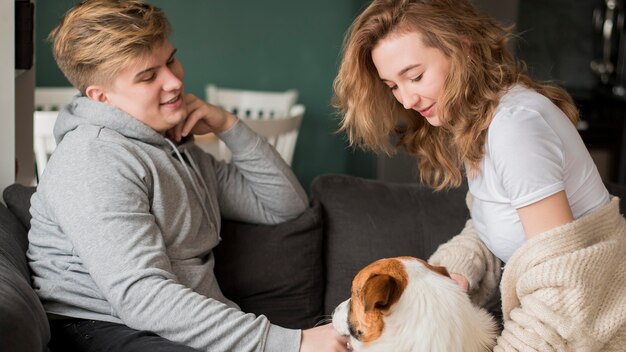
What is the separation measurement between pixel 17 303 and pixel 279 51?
3.52m

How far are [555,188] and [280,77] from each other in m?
3.40

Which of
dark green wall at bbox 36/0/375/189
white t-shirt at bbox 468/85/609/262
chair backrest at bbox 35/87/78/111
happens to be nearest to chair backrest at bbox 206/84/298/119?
dark green wall at bbox 36/0/375/189

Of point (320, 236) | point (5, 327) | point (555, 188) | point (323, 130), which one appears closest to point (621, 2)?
point (323, 130)

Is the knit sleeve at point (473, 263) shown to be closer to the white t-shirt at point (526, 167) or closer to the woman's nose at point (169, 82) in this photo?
the white t-shirt at point (526, 167)

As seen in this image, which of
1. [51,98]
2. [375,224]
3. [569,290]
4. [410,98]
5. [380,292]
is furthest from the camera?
[51,98]

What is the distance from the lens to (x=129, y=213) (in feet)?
6.40

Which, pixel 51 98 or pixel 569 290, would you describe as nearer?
pixel 569 290

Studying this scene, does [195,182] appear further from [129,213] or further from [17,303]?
[17,303]

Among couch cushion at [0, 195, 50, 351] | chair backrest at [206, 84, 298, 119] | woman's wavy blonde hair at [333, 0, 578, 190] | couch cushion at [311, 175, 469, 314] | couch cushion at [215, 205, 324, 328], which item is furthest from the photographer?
chair backrest at [206, 84, 298, 119]

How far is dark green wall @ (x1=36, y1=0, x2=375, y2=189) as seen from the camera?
4.91 m

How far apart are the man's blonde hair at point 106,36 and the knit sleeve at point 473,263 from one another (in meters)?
0.91

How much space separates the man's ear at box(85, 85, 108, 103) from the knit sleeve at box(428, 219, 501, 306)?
0.94 metres

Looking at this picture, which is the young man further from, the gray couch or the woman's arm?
the woman's arm

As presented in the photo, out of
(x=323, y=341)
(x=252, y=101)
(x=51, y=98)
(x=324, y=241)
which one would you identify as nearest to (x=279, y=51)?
(x=252, y=101)
